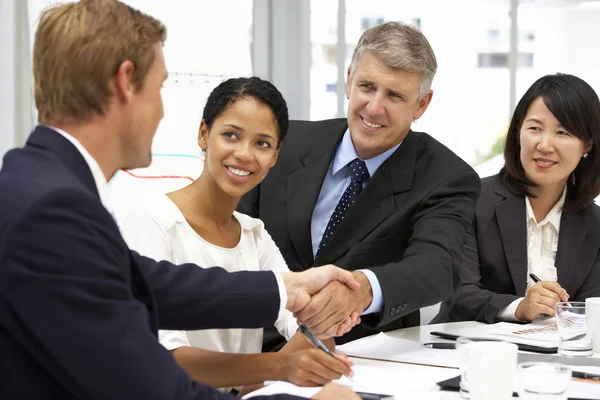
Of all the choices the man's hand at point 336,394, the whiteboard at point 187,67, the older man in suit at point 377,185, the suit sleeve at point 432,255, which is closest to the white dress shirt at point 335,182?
the older man in suit at point 377,185

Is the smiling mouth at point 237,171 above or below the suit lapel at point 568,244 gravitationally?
above

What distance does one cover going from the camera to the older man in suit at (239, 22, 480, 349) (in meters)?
2.64

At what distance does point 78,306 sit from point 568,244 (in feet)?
7.69

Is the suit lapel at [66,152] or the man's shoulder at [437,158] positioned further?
the man's shoulder at [437,158]

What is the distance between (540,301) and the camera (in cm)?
257

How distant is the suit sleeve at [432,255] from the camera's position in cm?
228

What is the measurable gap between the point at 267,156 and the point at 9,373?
126 centimetres

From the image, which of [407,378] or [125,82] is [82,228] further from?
[407,378]

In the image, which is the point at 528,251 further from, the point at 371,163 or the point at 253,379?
the point at 253,379

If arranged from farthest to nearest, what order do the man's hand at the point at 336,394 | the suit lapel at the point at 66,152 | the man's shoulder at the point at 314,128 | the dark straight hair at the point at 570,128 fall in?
the dark straight hair at the point at 570,128 < the man's shoulder at the point at 314,128 < the man's hand at the point at 336,394 < the suit lapel at the point at 66,152

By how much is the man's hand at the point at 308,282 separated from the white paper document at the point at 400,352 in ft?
0.55

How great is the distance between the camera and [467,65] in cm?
427

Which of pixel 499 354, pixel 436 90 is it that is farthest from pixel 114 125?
pixel 436 90

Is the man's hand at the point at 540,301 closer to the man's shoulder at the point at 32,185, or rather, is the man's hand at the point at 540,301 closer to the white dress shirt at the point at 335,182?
the white dress shirt at the point at 335,182
